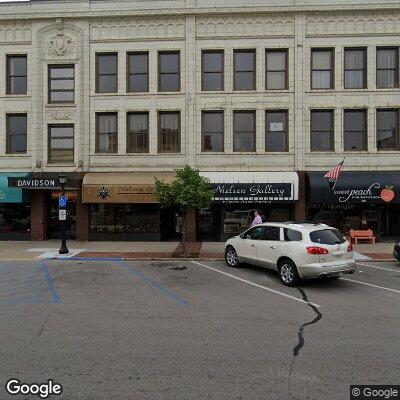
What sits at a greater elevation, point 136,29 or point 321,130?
point 136,29

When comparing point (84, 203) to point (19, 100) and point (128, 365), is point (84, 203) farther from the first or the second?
point (128, 365)

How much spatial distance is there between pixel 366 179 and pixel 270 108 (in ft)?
19.9

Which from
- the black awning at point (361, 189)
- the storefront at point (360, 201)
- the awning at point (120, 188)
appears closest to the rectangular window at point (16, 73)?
the awning at point (120, 188)

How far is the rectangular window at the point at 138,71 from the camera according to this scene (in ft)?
65.2

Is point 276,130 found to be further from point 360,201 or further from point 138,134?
point 138,134

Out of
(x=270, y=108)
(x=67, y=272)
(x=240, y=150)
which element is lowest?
(x=67, y=272)

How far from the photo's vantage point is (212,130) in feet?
64.5

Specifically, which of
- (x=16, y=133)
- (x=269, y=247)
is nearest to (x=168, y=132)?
(x=16, y=133)

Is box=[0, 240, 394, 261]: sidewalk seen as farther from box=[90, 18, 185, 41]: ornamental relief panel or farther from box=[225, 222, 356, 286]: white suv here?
box=[90, 18, 185, 41]: ornamental relief panel

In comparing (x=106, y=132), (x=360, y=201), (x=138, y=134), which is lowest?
(x=360, y=201)

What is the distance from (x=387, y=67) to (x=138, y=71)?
43.7 ft

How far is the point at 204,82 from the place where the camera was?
19.7m

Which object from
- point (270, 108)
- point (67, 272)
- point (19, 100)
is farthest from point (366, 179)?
point (19, 100)

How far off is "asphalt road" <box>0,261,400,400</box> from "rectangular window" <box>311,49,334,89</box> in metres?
12.3
